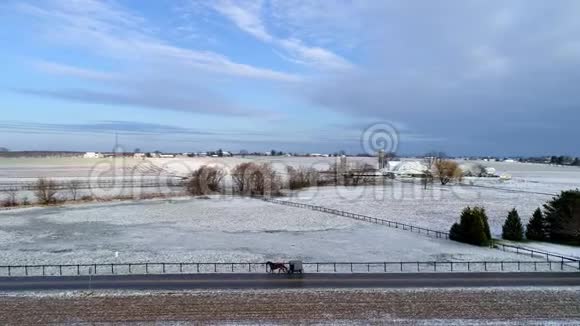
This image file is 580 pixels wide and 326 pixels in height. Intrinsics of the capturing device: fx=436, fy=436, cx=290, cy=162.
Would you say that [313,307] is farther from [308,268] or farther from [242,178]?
[242,178]

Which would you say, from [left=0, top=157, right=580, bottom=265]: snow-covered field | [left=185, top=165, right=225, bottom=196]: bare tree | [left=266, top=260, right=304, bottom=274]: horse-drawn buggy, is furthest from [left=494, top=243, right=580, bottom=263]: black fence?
[left=185, top=165, right=225, bottom=196]: bare tree

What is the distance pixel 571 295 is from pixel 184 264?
23.2 m

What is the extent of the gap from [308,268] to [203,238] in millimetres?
15146

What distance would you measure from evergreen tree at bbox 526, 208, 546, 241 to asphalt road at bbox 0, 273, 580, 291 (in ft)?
46.3

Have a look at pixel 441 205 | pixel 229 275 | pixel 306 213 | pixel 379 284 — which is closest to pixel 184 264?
pixel 229 275

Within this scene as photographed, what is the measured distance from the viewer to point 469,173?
139375mm

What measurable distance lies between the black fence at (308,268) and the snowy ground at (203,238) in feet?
6.16

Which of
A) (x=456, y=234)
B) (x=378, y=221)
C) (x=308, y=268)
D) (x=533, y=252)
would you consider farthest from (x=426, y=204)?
(x=308, y=268)

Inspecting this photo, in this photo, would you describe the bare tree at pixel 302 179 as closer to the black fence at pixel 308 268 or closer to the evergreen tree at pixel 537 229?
the evergreen tree at pixel 537 229

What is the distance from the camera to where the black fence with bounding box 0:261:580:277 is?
28.4 m

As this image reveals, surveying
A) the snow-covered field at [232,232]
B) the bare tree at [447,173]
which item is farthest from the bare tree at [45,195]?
the bare tree at [447,173]

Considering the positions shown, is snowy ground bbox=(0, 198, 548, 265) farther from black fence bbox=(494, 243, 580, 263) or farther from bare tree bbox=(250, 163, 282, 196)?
bare tree bbox=(250, 163, 282, 196)

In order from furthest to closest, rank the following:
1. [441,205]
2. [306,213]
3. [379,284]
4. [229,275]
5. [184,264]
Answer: [441,205], [306,213], [184,264], [229,275], [379,284]

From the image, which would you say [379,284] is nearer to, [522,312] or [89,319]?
[522,312]
